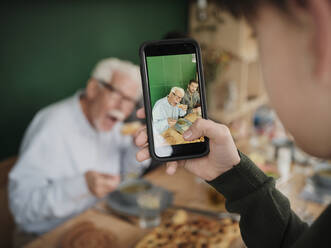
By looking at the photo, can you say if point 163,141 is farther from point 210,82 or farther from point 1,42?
point 210,82

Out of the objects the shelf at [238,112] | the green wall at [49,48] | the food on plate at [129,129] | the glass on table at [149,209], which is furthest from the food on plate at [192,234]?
the shelf at [238,112]

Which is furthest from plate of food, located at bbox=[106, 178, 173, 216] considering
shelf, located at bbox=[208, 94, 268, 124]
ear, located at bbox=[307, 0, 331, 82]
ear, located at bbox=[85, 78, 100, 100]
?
shelf, located at bbox=[208, 94, 268, 124]

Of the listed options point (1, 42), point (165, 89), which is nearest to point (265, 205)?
point (165, 89)

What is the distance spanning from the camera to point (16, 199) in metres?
1.36

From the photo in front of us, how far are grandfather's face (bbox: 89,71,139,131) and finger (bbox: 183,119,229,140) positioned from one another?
1089mm

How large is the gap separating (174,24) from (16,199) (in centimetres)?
235

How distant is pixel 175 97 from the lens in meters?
0.62

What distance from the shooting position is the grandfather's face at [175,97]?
61 centimetres

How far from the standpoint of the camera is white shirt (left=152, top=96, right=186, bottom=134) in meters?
0.62

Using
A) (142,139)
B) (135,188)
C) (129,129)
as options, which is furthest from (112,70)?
(142,139)

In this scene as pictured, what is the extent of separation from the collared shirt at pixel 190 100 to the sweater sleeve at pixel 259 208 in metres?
0.15

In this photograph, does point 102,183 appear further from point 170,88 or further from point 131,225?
point 170,88

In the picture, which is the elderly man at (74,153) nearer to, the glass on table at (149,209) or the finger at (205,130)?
the glass on table at (149,209)

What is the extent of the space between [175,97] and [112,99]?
43.2 inches
